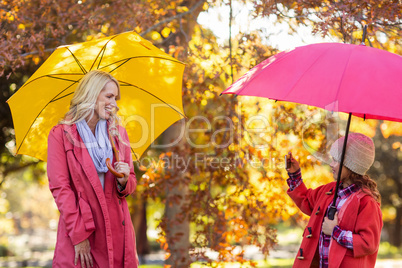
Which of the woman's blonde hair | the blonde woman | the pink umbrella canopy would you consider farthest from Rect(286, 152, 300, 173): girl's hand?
the woman's blonde hair

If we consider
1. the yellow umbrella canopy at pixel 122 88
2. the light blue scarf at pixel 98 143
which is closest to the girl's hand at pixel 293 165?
the yellow umbrella canopy at pixel 122 88

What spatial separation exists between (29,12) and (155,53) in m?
2.62

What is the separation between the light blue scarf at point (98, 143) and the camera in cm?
335

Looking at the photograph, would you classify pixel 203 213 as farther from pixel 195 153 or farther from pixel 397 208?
pixel 397 208

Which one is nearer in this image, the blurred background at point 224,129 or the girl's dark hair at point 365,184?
the girl's dark hair at point 365,184

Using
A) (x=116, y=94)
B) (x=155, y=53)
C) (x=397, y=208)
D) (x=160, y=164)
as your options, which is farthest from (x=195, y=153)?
(x=397, y=208)

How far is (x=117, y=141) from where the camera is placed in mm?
3582

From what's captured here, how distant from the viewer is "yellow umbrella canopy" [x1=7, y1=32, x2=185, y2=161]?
3.84 metres

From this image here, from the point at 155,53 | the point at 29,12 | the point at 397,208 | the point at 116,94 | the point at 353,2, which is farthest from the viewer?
the point at 397,208

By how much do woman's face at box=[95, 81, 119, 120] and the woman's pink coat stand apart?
0.71 feet

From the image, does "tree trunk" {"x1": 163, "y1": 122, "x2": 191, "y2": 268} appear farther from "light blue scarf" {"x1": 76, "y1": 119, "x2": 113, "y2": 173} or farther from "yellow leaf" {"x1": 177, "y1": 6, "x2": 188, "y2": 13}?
"light blue scarf" {"x1": 76, "y1": 119, "x2": 113, "y2": 173}

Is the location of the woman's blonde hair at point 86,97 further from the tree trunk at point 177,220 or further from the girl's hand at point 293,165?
the tree trunk at point 177,220

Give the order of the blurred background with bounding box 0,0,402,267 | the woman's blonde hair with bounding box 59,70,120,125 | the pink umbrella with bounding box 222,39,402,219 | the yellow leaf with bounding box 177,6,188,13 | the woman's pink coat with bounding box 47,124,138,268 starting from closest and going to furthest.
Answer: the pink umbrella with bounding box 222,39,402,219
the woman's pink coat with bounding box 47,124,138,268
the woman's blonde hair with bounding box 59,70,120,125
the blurred background with bounding box 0,0,402,267
the yellow leaf with bounding box 177,6,188,13

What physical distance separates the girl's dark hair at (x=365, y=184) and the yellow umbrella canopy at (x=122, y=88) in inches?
62.1
